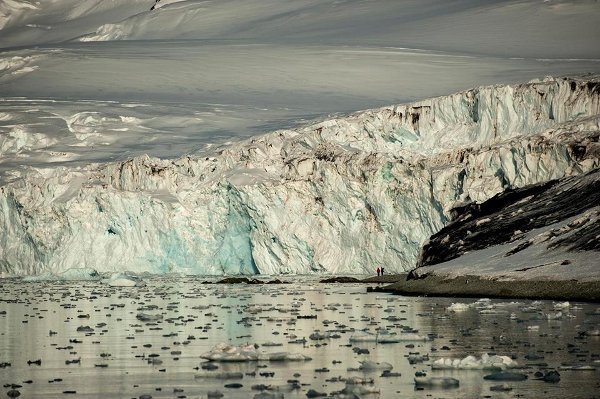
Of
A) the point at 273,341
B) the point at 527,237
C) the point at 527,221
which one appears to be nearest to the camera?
the point at 273,341

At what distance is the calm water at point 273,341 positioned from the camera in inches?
633

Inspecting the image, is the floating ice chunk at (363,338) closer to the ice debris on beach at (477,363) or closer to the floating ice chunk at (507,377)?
the ice debris on beach at (477,363)

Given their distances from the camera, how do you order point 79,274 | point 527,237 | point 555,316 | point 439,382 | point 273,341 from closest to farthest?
point 439,382 → point 273,341 → point 555,316 → point 527,237 → point 79,274

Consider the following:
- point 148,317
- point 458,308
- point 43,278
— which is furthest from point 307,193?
point 148,317

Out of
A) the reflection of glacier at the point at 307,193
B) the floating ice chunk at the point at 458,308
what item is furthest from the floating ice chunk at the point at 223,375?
the reflection of glacier at the point at 307,193

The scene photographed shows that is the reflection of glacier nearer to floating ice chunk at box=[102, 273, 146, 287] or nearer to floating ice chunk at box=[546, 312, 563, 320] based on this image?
floating ice chunk at box=[102, 273, 146, 287]

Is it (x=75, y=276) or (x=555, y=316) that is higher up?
(x=75, y=276)

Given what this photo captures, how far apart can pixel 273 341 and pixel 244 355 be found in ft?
11.6

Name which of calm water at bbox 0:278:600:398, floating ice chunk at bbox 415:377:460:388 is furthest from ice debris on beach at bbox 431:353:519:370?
floating ice chunk at bbox 415:377:460:388

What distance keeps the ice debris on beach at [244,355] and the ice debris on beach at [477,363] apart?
8.59 feet

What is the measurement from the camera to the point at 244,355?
62.7ft

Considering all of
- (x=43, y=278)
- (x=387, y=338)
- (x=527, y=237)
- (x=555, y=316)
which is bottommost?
(x=387, y=338)

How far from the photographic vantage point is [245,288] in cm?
4906

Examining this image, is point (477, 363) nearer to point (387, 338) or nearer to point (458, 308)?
point (387, 338)
